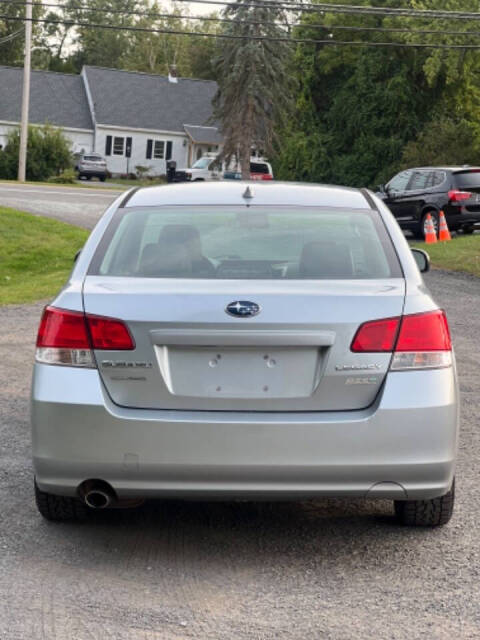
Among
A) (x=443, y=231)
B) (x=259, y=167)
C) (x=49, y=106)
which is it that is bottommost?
(x=49, y=106)

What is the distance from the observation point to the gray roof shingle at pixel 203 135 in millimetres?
A: 75250

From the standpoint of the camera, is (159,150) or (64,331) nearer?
(64,331)

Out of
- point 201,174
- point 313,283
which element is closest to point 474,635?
point 313,283

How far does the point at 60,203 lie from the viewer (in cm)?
2972

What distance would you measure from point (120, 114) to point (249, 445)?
241 ft

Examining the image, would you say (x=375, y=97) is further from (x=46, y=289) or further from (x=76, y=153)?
(x=46, y=289)

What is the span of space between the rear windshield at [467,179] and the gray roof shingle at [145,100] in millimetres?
52039

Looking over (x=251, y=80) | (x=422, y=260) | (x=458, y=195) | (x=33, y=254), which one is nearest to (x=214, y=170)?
(x=251, y=80)

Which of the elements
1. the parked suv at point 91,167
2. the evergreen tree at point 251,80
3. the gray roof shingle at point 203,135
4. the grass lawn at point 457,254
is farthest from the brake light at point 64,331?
the gray roof shingle at point 203,135

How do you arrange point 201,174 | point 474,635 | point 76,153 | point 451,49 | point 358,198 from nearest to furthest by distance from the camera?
1. point 474,635
2. point 358,198
3. point 451,49
4. point 201,174
5. point 76,153

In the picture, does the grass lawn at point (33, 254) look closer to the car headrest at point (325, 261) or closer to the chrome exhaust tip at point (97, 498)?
the car headrest at point (325, 261)

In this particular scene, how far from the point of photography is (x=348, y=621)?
157 inches

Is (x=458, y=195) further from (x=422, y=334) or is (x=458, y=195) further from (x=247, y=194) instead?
(x=422, y=334)

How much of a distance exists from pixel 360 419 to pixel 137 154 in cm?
7282
